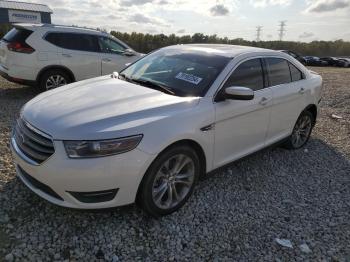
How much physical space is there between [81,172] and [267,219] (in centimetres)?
215

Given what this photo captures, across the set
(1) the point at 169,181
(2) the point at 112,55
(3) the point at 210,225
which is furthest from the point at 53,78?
(3) the point at 210,225

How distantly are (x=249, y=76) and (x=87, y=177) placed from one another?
2546 mm

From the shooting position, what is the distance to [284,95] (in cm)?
507

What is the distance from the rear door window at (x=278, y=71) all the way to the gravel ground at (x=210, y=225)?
130 cm

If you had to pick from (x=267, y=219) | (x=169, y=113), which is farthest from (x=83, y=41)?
(x=267, y=219)

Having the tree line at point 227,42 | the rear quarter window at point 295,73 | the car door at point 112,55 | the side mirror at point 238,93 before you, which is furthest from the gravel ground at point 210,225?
the tree line at point 227,42

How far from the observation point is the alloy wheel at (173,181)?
3555 millimetres

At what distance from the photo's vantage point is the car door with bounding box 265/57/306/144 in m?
4.95

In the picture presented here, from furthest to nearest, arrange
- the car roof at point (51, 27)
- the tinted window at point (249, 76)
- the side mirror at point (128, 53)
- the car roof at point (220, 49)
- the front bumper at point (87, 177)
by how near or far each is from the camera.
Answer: the side mirror at point (128, 53), the car roof at point (51, 27), the car roof at point (220, 49), the tinted window at point (249, 76), the front bumper at point (87, 177)

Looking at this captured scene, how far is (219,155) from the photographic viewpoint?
13.4 feet

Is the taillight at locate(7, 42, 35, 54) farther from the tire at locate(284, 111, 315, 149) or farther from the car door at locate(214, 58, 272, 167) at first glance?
the tire at locate(284, 111, 315, 149)

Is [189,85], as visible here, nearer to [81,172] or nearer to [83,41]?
[81,172]

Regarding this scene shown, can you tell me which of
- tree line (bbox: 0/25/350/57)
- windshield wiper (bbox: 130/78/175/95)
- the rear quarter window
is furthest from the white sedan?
tree line (bbox: 0/25/350/57)

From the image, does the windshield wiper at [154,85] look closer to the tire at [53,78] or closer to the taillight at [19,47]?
the tire at [53,78]
